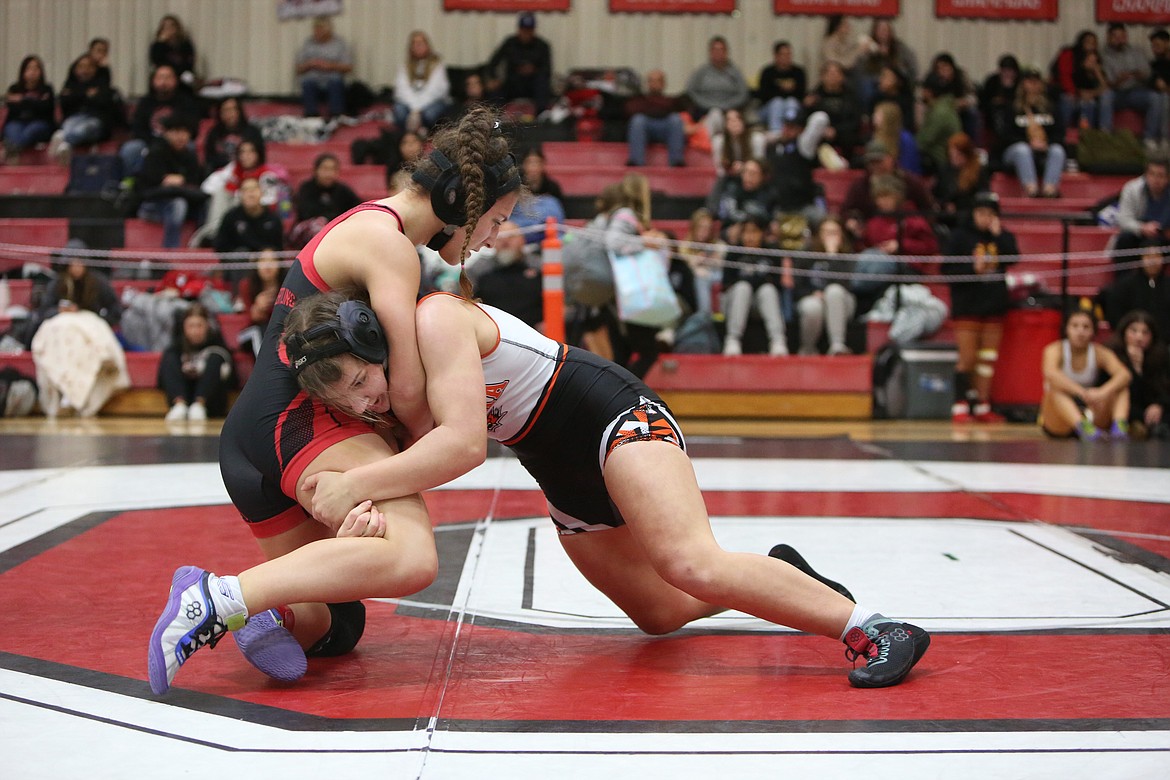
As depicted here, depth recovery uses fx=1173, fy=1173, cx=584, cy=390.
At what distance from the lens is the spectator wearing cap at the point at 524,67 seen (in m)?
11.9

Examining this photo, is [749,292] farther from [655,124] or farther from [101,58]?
[101,58]

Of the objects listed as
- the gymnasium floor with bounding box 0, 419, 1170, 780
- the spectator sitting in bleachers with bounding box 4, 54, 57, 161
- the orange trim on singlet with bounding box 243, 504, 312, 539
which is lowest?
the gymnasium floor with bounding box 0, 419, 1170, 780

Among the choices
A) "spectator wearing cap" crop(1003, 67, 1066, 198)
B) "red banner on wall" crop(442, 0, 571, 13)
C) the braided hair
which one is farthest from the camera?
"red banner on wall" crop(442, 0, 571, 13)

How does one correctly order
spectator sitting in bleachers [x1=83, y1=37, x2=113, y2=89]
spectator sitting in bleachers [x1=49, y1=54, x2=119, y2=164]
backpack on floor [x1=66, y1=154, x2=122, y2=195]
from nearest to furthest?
backpack on floor [x1=66, y1=154, x2=122, y2=195], spectator sitting in bleachers [x1=49, y1=54, x2=119, y2=164], spectator sitting in bleachers [x1=83, y1=37, x2=113, y2=89]

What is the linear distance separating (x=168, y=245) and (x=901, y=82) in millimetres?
7062

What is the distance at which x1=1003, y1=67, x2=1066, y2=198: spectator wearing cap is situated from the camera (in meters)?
11.4

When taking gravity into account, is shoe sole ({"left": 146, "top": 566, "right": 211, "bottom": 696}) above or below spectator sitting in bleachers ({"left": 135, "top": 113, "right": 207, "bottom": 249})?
below

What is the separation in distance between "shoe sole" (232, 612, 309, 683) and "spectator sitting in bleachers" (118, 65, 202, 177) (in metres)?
9.14

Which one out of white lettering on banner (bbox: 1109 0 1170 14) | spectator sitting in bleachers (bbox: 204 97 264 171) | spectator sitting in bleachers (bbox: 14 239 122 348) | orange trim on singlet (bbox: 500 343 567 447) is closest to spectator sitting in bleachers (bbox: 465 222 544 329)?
spectator sitting in bleachers (bbox: 14 239 122 348)

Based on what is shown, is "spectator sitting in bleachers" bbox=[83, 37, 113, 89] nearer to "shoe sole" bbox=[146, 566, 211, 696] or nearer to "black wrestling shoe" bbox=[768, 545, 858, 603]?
"shoe sole" bbox=[146, 566, 211, 696]

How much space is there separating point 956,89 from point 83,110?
347 inches

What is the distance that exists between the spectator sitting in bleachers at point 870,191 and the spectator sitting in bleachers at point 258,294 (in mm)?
4551

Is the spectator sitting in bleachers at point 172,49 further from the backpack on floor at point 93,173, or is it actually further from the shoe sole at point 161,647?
the shoe sole at point 161,647

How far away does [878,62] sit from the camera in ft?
39.3
